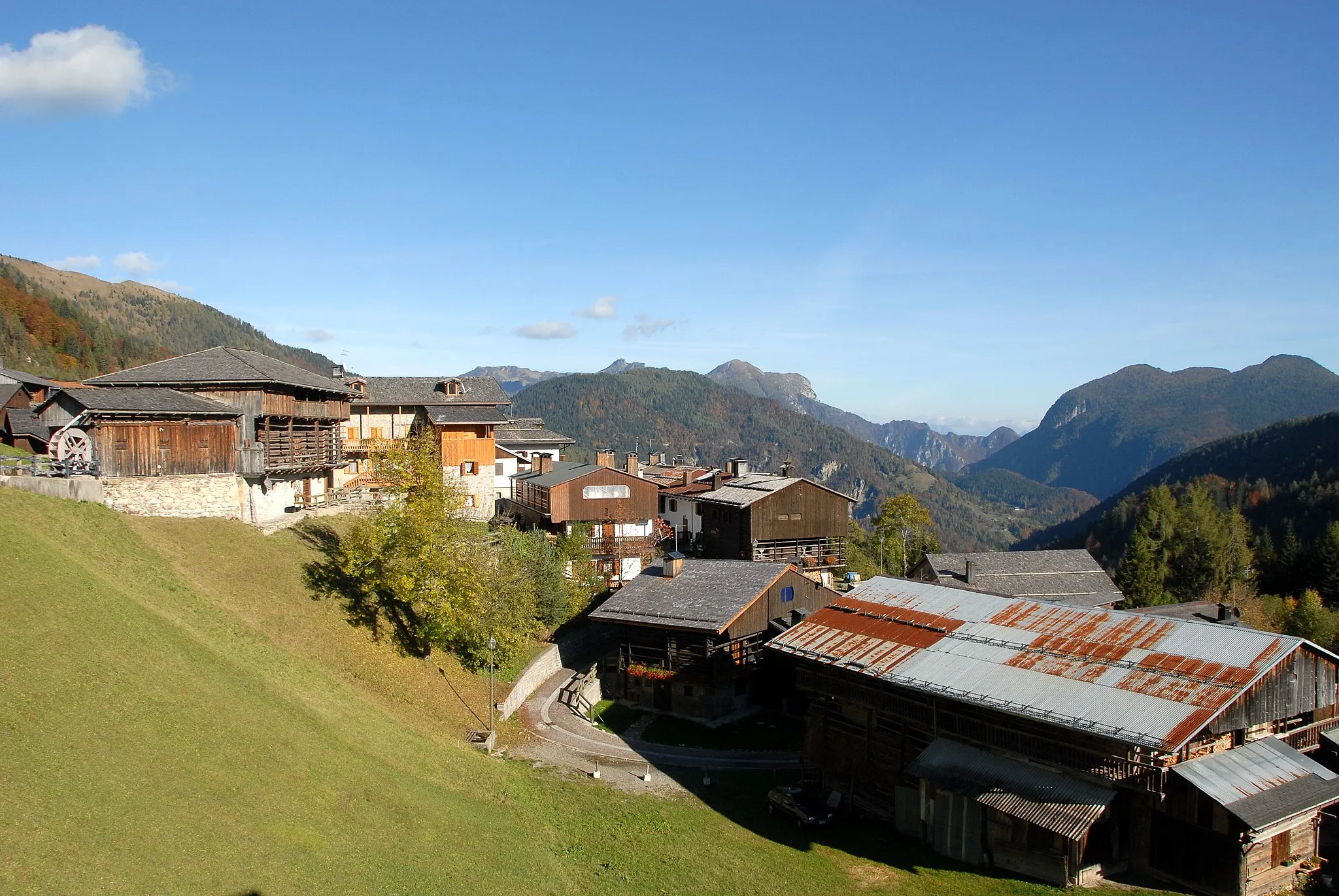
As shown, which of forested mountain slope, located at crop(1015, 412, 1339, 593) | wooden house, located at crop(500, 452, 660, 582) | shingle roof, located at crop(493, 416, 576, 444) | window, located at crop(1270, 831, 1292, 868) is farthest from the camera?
forested mountain slope, located at crop(1015, 412, 1339, 593)

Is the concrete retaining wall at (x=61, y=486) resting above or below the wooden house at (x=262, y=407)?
below

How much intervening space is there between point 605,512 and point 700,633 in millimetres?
19724

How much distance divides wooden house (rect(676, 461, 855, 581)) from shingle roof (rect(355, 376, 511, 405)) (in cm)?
2101

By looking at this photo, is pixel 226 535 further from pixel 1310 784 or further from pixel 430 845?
pixel 1310 784

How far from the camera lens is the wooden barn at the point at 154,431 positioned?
122 ft

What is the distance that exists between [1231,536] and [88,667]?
118894mm

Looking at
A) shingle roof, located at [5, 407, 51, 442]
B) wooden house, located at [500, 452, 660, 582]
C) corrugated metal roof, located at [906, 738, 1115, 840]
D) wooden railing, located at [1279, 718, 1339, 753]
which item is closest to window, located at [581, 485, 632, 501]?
wooden house, located at [500, 452, 660, 582]

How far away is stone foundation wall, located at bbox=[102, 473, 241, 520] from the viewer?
3706cm

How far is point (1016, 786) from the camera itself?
26703 mm

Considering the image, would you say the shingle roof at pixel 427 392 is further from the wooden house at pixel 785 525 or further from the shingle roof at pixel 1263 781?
the shingle roof at pixel 1263 781

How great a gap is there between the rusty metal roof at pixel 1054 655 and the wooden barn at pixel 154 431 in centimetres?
2927

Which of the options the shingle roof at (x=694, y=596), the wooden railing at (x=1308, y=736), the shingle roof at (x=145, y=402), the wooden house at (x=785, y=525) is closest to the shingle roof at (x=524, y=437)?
the wooden house at (x=785, y=525)

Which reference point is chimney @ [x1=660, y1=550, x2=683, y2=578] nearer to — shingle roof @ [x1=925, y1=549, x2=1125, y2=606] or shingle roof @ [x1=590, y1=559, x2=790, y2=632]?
shingle roof @ [x1=590, y1=559, x2=790, y2=632]

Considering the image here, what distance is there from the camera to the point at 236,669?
2634 centimetres
